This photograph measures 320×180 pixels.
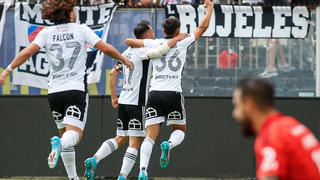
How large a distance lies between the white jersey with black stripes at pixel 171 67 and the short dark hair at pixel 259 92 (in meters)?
5.99

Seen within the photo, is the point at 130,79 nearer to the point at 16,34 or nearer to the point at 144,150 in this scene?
the point at 144,150

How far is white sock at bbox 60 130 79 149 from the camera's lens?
908 centimetres

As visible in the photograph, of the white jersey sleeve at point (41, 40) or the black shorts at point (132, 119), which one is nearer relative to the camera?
the white jersey sleeve at point (41, 40)

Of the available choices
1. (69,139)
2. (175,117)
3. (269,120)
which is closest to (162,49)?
(175,117)

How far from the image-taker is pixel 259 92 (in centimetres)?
460

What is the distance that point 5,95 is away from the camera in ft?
47.5

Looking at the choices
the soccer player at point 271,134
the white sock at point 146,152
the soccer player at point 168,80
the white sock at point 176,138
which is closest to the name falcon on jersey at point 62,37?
the soccer player at point 168,80

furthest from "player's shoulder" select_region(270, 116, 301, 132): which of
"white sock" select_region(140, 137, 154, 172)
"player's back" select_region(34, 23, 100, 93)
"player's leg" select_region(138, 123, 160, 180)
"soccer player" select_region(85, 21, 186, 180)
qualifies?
"soccer player" select_region(85, 21, 186, 180)

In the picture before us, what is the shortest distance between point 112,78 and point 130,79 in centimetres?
50

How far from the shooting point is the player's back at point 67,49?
9305 mm

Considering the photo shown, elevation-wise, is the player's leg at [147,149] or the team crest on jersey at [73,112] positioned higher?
the team crest on jersey at [73,112]

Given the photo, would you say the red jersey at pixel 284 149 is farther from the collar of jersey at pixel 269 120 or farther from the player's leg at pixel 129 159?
the player's leg at pixel 129 159

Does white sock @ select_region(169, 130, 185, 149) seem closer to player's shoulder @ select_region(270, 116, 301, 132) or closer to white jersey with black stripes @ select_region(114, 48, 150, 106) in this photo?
white jersey with black stripes @ select_region(114, 48, 150, 106)

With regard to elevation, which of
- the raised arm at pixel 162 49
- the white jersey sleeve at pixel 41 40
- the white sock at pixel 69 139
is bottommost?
the white sock at pixel 69 139
